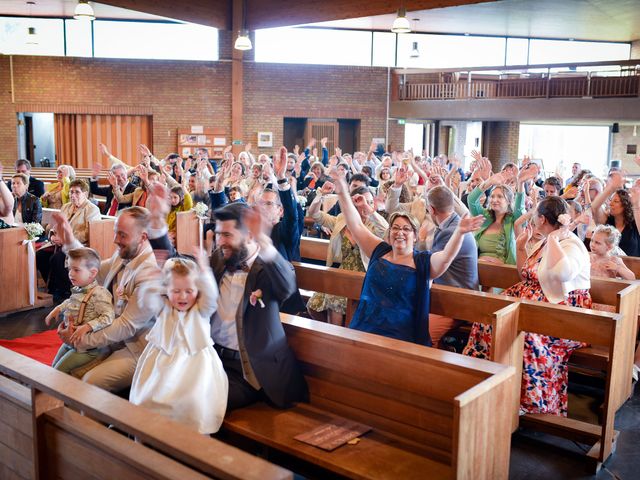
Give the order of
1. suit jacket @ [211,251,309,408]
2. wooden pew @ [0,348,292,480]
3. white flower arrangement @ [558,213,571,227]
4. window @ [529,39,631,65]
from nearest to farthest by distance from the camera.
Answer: wooden pew @ [0,348,292,480]
suit jacket @ [211,251,309,408]
white flower arrangement @ [558,213,571,227]
window @ [529,39,631,65]

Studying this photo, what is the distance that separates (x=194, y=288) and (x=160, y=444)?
3.31 feet

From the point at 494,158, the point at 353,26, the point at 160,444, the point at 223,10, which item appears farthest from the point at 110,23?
the point at 160,444

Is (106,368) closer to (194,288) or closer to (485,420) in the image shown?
(194,288)

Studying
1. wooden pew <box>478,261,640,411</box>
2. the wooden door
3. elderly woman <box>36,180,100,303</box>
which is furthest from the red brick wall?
wooden pew <box>478,261,640,411</box>

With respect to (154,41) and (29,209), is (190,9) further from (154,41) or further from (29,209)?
(29,209)

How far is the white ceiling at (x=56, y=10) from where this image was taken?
15.8 meters

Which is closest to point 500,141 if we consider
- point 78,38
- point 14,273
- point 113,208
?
A: point 78,38

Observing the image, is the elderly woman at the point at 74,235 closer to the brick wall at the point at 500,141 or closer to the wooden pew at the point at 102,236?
the wooden pew at the point at 102,236

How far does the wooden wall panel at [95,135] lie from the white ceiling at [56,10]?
2.40m

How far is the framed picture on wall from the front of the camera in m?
17.7

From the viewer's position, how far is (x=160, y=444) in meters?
2.22

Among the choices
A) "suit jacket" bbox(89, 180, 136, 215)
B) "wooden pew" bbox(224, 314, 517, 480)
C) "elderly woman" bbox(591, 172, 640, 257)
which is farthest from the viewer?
"suit jacket" bbox(89, 180, 136, 215)

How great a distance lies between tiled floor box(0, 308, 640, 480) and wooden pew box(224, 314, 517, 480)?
95 cm

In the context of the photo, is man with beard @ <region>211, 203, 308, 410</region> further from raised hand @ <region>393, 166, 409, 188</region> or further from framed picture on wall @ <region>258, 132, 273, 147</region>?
framed picture on wall @ <region>258, 132, 273, 147</region>
